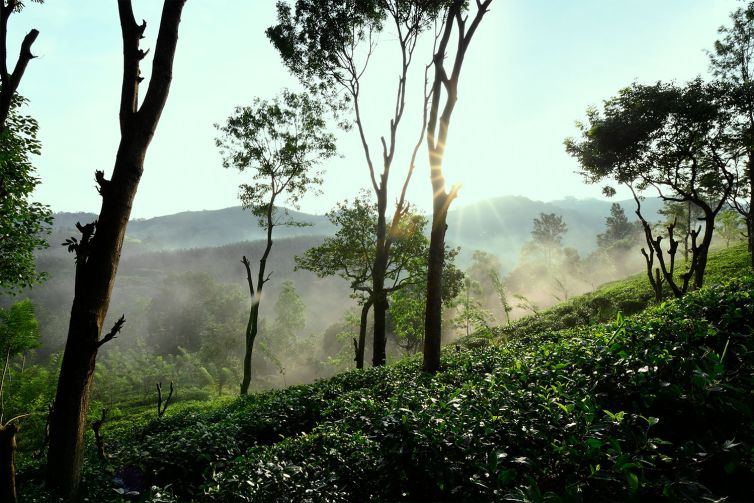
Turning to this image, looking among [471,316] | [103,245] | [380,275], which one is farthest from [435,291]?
[471,316]

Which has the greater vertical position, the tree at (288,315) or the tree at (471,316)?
the tree at (471,316)

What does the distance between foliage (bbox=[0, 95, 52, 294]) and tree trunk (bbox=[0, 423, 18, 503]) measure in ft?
42.4

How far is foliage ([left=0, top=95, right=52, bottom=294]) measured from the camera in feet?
42.9

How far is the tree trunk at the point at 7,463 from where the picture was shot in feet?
11.5

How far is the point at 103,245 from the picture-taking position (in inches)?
166

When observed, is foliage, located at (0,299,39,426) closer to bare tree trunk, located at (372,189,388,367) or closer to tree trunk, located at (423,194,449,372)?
bare tree trunk, located at (372,189,388,367)

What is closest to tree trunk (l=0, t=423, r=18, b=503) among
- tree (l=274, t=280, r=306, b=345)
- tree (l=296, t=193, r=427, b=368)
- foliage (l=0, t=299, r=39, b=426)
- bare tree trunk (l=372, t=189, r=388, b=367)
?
foliage (l=0, t=299, r=39, b=426)

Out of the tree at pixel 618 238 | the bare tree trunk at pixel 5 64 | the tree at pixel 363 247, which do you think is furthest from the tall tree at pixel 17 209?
the tree at pixel 618 238

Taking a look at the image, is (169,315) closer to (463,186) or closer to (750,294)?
(463,186)

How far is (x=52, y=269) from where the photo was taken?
13550cm

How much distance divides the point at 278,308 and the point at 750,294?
79.8 metres

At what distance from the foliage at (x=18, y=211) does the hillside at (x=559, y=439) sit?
36.7 ft

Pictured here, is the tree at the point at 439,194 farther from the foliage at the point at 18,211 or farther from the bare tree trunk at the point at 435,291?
the foliage at the point at 18,211

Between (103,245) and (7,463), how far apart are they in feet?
7.15
